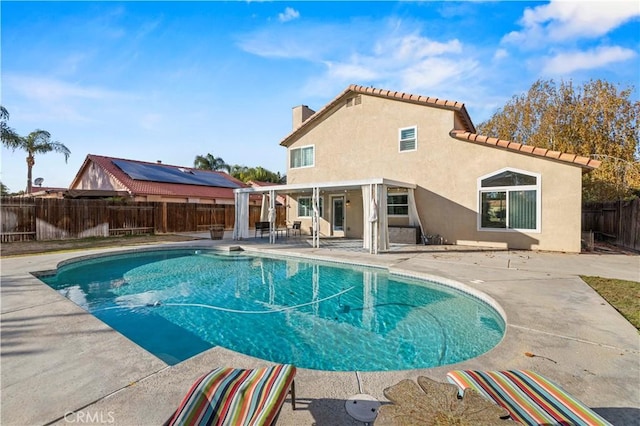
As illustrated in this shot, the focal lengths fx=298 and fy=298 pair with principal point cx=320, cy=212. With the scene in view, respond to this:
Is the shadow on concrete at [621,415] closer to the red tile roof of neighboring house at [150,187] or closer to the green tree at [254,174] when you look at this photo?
the red tile roof of neighboring house at [150,187]

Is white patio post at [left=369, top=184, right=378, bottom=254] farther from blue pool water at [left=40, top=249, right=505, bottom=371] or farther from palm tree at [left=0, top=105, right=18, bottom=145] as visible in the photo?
palm tree at [left=0, top=105, right=18, bottom=145]

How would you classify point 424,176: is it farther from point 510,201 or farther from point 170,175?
point 170,175

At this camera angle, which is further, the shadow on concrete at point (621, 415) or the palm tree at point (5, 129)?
the palm tree at point (5, 129)

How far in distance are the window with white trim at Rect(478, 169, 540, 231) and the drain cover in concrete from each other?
40.8 ft

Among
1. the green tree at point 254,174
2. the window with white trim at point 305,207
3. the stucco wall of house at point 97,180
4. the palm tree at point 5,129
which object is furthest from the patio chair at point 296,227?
the green tree at point 254,174

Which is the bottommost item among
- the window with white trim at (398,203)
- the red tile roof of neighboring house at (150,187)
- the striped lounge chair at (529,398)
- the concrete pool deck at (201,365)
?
the concrete pool deck at (201,365)

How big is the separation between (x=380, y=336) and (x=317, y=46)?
10.5 metres

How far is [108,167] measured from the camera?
23469 mm

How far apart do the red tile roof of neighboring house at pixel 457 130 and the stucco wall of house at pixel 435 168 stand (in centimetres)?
27

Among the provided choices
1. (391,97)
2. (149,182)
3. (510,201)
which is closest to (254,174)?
(149,182)

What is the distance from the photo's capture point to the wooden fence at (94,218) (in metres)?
14.9

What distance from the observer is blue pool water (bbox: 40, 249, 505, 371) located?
4.47 metres

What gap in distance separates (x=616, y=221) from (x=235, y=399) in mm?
19715

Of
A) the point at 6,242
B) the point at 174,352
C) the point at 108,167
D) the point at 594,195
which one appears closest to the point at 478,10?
the point at 174,352
